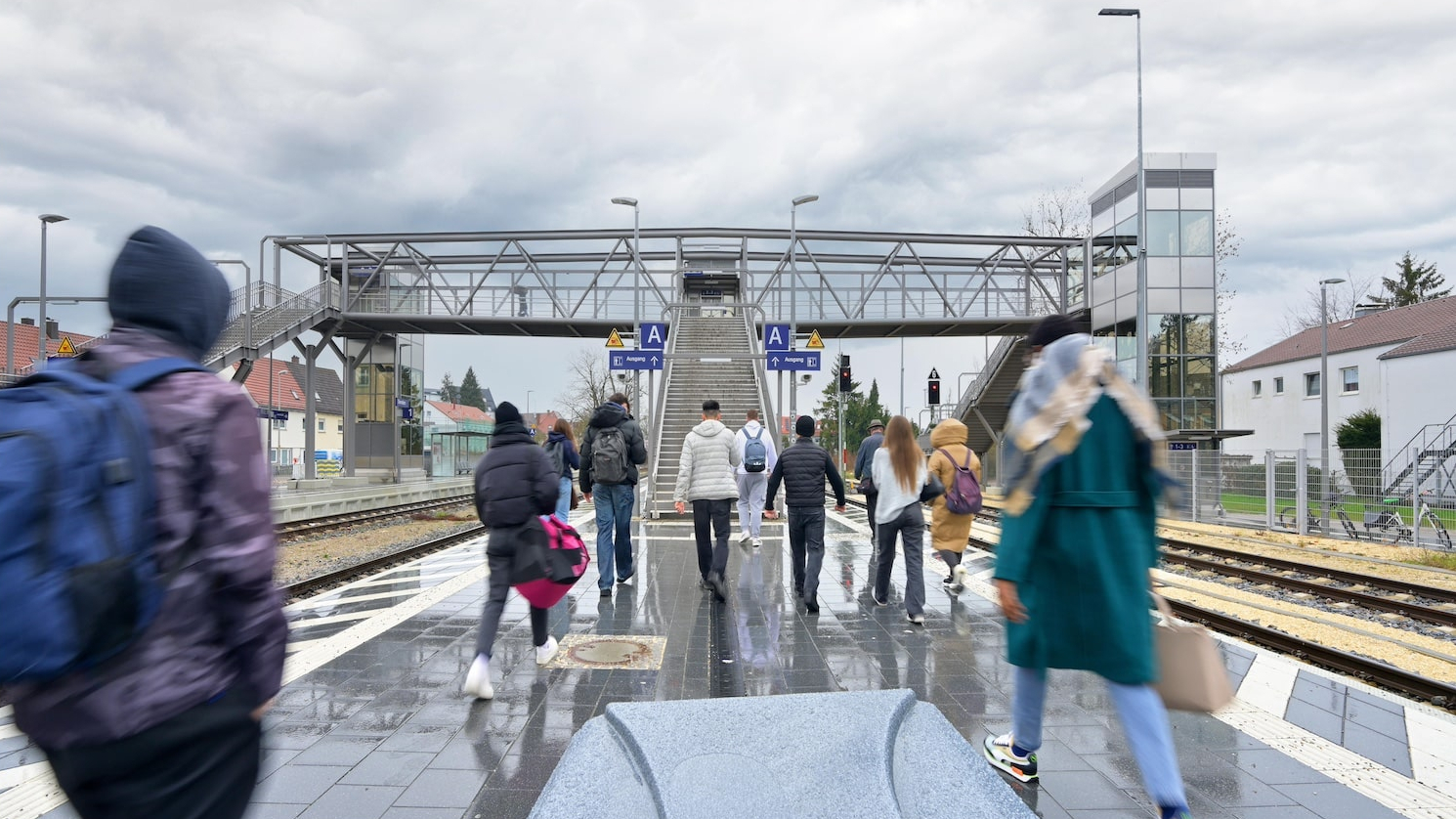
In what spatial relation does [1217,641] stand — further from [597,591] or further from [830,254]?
[830,254]

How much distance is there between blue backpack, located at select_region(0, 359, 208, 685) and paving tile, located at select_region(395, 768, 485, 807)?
7.85 ft

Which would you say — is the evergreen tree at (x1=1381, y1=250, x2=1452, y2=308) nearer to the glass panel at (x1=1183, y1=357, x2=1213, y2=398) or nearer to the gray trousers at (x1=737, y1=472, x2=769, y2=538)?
the glass panel at (x1=1183, y1=357, x2=1213, y2=398)

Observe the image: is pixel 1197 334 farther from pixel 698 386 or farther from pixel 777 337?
pixel 698 386

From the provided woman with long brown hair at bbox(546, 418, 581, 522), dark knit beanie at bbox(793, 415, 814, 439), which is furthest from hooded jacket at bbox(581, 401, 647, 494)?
dark knit beanie at bbox(793, 415, 814, 439)

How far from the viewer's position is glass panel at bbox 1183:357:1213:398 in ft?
99.5

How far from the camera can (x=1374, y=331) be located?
3928cm

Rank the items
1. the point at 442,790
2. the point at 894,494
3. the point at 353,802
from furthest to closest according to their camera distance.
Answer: the point at 894,494
the point at 442,790
the point at 353,802

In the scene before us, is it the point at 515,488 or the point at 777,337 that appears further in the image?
the point at 777,337

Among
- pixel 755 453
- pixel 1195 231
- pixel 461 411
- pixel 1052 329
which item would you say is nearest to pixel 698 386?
→ pixel 755 453

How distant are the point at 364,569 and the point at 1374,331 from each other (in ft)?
144

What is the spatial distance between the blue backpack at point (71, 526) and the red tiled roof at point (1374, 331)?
1549 inches

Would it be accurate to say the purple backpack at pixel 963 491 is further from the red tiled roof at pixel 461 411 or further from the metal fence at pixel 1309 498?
the red tiled roof at pixel 461 411

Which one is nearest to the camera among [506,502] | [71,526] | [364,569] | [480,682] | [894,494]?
[71,526]

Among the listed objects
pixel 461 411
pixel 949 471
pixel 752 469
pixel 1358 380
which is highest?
pixel 1358 380
